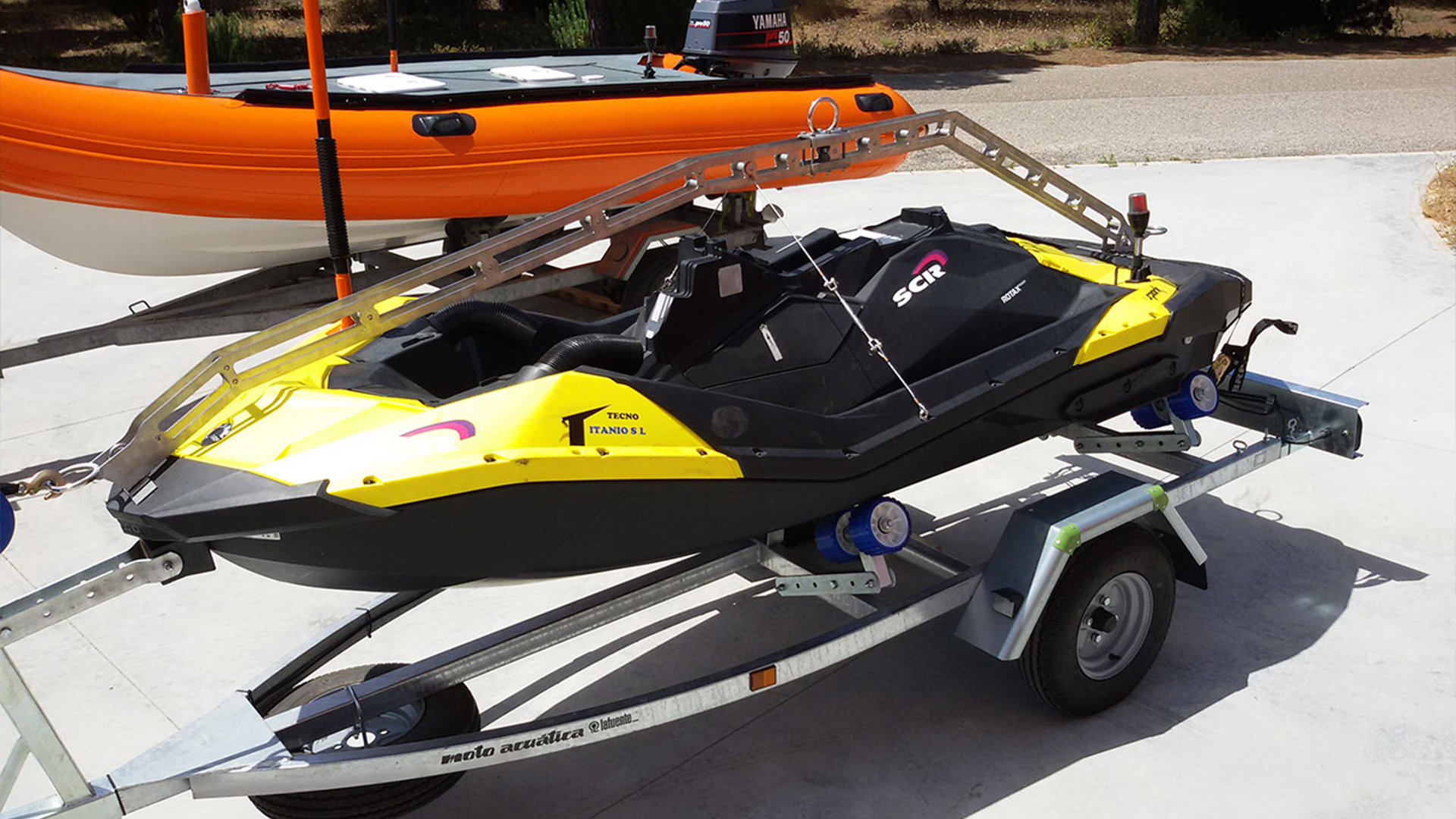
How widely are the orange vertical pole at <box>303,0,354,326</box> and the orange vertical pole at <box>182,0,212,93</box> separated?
5.06ft

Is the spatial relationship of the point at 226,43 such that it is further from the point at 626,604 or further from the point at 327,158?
the point at 626,604

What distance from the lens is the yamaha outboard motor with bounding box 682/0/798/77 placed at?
7.31 m

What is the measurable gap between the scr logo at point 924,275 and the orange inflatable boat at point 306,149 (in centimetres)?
309

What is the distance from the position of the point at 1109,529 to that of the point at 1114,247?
1.27m

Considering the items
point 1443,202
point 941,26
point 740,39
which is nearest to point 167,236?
point 740,39

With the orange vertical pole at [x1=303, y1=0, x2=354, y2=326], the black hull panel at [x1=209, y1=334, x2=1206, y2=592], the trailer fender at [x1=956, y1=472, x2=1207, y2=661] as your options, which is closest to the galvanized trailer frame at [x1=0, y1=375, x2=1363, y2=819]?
the trailer fender at [x1=956, y1=472, x2=1207, y2=661]

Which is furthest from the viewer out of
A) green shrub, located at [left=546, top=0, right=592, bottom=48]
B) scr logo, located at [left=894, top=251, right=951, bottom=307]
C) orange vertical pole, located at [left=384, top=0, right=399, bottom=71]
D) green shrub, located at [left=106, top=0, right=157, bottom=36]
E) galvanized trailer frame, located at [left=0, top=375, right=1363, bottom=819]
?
green shrub, located at [left=106, top=0, right=157, bottom=36]

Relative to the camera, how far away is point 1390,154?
10.9 metres

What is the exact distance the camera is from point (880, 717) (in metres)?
3.67

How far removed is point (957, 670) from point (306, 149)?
3.71 m

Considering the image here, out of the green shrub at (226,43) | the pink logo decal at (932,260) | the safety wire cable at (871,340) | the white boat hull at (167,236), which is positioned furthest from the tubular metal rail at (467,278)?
the green shrub at (226,43)

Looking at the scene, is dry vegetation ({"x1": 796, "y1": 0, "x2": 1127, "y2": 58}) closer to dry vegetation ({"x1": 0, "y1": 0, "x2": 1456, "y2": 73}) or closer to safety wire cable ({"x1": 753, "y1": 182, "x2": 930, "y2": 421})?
dry vegetation ({"x1": 0, "y1": 0, "x2": 1456, "y2": 73})

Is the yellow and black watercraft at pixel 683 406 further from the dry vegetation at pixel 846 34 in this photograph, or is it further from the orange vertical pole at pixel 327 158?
the dry vegetation at pixel 846 34

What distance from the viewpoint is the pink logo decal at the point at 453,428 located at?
2.86m
